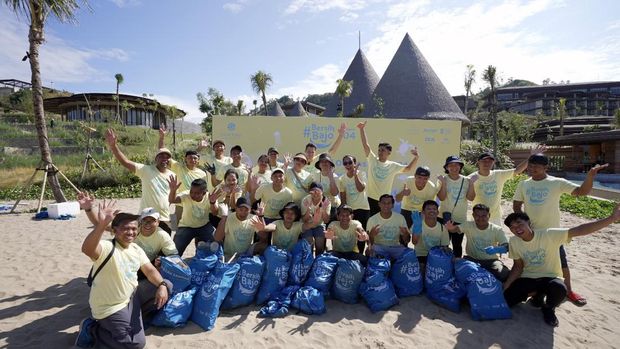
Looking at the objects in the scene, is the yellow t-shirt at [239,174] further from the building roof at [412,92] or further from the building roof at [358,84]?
the building roof at [358,84]

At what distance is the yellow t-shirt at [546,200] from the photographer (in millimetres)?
3658

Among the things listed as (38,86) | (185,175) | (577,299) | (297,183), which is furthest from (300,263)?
(38,86)

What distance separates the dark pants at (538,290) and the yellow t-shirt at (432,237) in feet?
2.69

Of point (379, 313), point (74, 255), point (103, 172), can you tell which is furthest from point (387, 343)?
point (103, 172)

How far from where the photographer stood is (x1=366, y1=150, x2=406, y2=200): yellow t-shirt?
473 cm

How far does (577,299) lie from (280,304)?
334 cm

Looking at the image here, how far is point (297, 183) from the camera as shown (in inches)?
180

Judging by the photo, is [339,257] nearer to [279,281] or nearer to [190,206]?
[279,281]

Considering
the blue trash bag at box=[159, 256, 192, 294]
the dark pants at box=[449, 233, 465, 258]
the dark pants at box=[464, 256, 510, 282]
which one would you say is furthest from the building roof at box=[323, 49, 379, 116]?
the blue trash bag at box=[159, 256, 192, 294]

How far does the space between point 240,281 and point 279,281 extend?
0.42m

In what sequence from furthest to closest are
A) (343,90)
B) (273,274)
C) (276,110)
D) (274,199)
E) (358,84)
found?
1. (276,110)
2. (358,84)
3. (343,90)
4. (274,199)
5. (273,274)

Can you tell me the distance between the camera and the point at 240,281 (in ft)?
11.2

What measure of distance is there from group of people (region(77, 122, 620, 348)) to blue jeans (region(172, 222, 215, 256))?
0.5 inches

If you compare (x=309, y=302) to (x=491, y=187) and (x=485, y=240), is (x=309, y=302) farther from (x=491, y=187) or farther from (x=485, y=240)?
(x=491, y=187)
